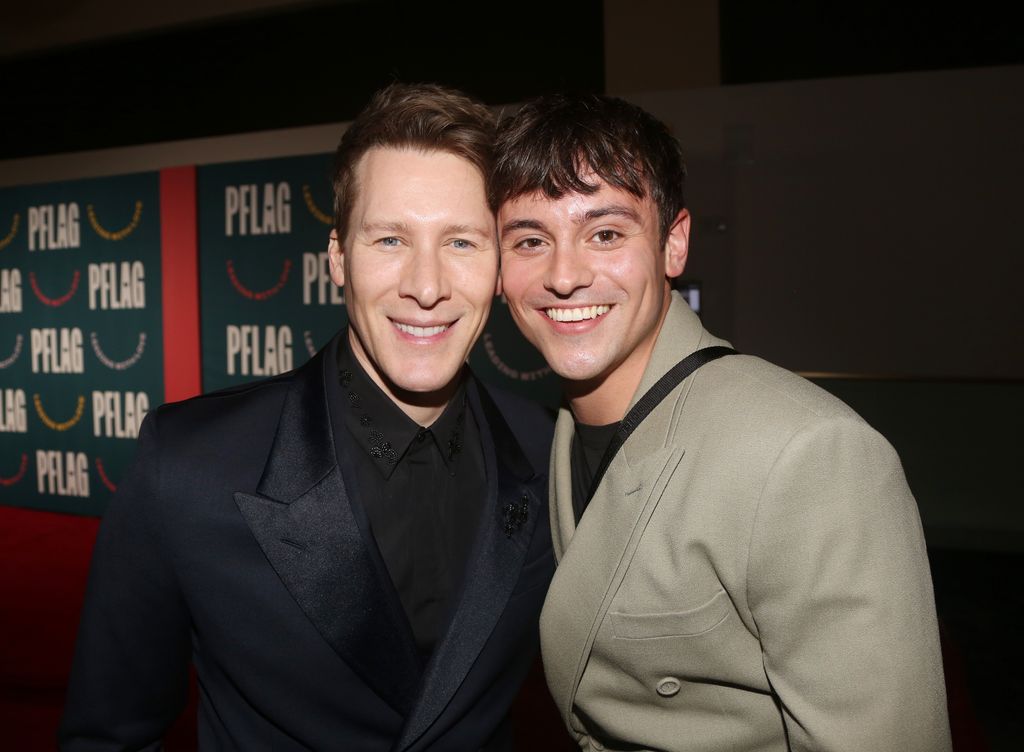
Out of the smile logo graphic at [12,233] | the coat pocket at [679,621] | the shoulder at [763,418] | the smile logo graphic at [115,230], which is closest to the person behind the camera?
the shoulder at [763,418]

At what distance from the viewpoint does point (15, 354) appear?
5137mm

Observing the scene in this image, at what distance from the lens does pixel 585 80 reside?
4078 mm

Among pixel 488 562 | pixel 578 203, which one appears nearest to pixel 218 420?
pixel 488 562

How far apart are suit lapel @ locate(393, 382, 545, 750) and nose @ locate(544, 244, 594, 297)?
1.23 feet

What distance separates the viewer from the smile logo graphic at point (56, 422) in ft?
16.3

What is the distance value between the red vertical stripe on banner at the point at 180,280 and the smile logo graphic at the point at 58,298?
2.53ft

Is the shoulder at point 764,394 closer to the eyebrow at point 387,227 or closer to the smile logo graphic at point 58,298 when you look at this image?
the eyebrow at point 387,227

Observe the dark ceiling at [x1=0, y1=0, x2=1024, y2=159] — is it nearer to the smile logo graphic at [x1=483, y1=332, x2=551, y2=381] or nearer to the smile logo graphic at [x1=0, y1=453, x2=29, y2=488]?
the smile logo graphic at [x1=483, y1=332, x2=551, y2=381]

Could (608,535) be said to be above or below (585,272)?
below

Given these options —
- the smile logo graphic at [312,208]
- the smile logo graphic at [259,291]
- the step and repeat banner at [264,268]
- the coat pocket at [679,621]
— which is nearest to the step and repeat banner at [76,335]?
the step and repeat banner at [264,268]

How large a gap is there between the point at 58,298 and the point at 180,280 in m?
1.09

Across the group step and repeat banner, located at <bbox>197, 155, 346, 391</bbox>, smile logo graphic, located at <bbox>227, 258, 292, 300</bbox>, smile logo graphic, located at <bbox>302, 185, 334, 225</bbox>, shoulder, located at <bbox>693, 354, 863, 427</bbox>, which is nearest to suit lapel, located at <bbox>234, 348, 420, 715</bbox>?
shoulder, located at <bbox>693, 354, 863, 427</bbox>

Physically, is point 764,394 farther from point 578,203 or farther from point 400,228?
point 400,228

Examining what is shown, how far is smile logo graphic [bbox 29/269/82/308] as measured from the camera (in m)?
4.88
